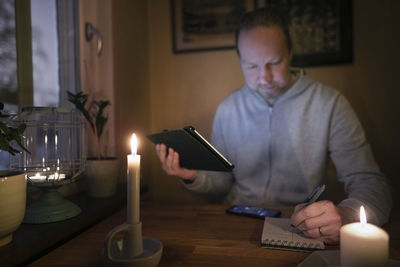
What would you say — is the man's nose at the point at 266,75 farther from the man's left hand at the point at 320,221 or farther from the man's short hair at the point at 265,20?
the man's left hand at the point at 320,221

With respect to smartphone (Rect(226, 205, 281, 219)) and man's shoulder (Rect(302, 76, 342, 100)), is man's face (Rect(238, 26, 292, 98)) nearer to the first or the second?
man's shoulder (Rect(302, 76, 342, 100))

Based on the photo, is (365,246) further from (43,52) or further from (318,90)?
(43,52)

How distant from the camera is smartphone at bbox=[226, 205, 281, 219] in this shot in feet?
2.83

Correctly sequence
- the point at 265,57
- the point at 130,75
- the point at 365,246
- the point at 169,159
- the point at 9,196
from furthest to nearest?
the point at 130,75, the point at 265,57, the point at 169,159, the point at 9,196, the point at 365,246

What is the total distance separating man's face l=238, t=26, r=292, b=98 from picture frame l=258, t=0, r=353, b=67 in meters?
0.48

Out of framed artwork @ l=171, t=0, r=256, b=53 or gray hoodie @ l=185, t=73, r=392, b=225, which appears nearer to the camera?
gray hoodie @ l=185, t=73, r=392, b=225

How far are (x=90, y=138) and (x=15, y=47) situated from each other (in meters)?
0.47

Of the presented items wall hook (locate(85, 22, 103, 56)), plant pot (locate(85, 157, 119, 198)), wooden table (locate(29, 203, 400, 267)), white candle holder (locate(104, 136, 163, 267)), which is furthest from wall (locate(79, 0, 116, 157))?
white candle holder (locate(104, 136, 163, 267))

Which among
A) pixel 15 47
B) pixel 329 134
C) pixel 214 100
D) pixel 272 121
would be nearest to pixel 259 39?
pixel 272 121

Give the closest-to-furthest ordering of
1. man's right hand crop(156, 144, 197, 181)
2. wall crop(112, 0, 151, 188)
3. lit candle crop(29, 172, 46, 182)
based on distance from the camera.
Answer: lit candle crop(29, 172, 46, 182), man's right hand crop(156, 144, 197, 181), wall crop(112, 0, 151, 188)

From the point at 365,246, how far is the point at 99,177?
0.88 metres

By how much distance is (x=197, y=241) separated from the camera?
692mm

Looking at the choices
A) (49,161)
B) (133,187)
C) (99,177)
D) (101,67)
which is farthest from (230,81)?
(133,187)

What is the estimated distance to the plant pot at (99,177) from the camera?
1.06 meters
